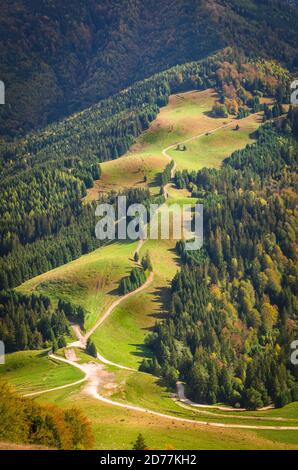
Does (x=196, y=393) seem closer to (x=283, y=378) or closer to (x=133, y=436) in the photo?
(x=283, y=378)

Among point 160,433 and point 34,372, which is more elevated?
point 160,433

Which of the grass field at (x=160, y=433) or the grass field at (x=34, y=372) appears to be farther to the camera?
the grass field at (x=34, y=372)

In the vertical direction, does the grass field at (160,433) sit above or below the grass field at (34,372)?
above

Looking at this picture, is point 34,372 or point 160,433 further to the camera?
point 34,372

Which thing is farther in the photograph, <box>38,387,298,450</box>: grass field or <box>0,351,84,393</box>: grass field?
<box>0,351,84,393</box>: grass field

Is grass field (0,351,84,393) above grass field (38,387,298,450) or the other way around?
the other way around
